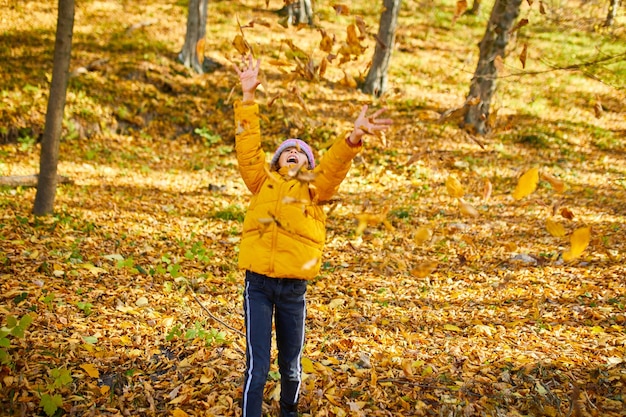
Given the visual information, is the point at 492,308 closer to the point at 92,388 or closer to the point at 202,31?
the point at 92,388

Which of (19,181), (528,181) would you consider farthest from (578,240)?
(19,181)

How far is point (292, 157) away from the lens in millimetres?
3318

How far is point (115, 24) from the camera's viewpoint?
15.2 metres

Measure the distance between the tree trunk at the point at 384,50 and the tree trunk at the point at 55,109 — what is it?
7.63 metres

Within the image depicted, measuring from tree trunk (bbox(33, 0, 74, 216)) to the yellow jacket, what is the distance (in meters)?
4.25

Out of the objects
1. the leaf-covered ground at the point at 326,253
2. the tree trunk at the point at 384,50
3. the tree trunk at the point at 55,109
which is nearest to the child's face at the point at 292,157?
the leaf-covered ground at the point at 326,253

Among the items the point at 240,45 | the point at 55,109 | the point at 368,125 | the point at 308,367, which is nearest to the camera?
the point at 368,125

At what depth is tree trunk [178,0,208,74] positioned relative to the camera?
1285cm

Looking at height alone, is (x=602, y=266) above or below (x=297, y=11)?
below

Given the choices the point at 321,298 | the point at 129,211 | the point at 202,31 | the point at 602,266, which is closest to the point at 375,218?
the point at 321,298

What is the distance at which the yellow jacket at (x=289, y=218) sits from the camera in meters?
3.00

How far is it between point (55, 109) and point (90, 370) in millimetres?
4137

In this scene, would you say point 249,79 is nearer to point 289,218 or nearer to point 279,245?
point 289,218

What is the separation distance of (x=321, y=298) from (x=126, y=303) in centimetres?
233
